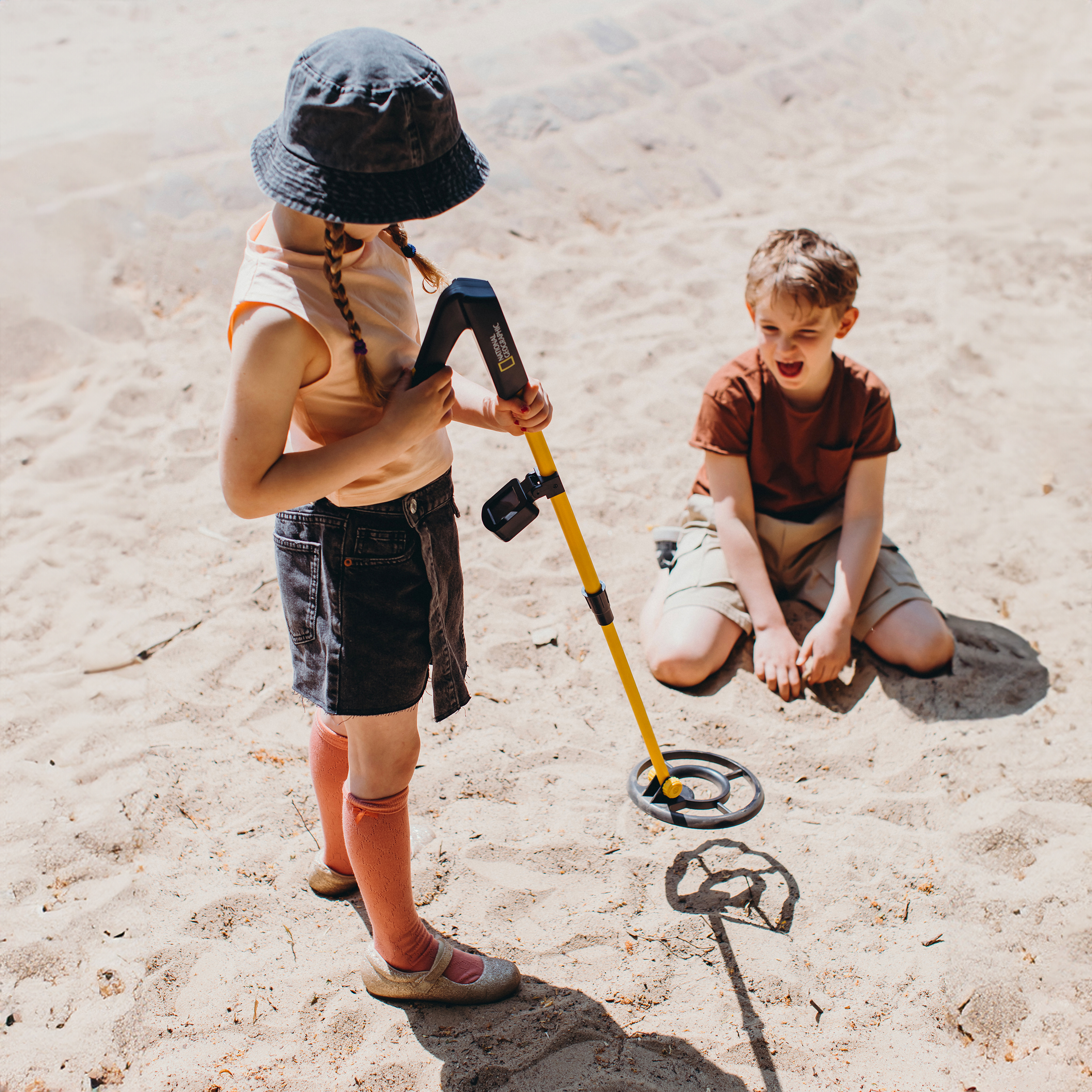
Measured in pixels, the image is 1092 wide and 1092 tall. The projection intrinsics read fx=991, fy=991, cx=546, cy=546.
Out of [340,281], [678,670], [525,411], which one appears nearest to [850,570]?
[678,670]

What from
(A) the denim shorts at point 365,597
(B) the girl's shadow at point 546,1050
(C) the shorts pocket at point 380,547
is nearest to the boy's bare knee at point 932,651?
(B) the girl's shadow at point 546,1050

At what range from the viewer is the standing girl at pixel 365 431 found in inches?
59.8

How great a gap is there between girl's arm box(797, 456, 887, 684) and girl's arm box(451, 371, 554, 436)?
4.60ft

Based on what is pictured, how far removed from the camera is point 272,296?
1542 millimetres

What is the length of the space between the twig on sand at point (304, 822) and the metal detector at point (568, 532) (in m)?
0.82

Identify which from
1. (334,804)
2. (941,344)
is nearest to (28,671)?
(334,804)

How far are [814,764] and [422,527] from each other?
58.5 inches

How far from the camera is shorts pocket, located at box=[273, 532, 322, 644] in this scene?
71.4 inches

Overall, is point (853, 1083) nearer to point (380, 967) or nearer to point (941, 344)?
→ point (380, 967)

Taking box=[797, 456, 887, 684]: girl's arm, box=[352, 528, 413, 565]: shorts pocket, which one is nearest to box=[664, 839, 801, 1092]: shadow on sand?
box=[797, 456, 887, 684]: girl's arm

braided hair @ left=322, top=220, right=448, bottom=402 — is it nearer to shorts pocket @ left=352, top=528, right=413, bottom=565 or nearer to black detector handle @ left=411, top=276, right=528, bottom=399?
black detector handle @ left=411, top=276, right=528, bottom=399

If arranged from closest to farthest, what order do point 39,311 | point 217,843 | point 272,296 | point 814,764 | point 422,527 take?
point 272,296 → point 422,527 → point 217,843 → point 814,764 → point 39,311

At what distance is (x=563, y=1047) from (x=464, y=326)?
4.72 ft

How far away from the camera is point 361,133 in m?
1.50
